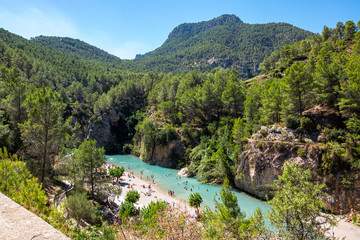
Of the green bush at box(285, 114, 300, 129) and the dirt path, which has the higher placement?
the green bush at box(285, 114, 300, 129)

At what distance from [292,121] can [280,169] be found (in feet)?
24.5

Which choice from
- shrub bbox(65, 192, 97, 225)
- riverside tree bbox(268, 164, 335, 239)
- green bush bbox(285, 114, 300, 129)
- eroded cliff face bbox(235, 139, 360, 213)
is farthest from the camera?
green bush bbox(285, 114, 300, 129)

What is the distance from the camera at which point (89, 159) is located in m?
24.8

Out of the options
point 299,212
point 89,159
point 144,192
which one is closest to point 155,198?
point 144,192

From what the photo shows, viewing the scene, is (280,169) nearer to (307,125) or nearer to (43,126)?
(307,125)

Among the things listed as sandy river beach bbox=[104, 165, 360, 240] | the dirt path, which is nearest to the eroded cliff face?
the dirt path

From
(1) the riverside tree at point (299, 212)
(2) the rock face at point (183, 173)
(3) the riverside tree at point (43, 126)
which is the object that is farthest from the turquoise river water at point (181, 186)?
(3) the riverside tree at point (43, 126)

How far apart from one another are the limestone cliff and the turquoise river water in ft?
6.35

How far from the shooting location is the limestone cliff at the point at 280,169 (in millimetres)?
22547

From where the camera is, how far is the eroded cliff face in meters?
22.5

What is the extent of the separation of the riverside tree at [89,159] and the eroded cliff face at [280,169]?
22096 mm

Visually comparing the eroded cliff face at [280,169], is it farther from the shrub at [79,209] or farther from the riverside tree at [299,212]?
the shrub at [79,209]

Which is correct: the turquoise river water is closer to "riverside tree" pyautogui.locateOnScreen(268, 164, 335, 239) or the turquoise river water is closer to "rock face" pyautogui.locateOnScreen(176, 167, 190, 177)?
"rock face" pyautogui.locateOnScreen(176, 167, 190, 177)

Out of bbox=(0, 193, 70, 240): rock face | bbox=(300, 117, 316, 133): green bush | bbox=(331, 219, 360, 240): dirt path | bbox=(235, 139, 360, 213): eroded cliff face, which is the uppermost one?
bbox=(300, 117, 316, 133): green bush
